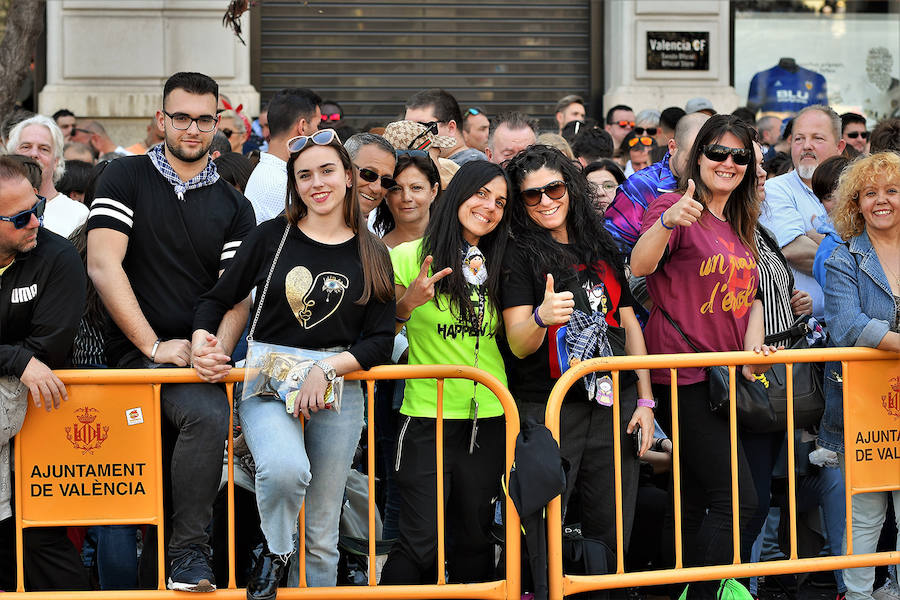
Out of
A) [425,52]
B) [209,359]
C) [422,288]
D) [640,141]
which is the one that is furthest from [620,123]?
[209,359]

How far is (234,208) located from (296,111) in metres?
1.66

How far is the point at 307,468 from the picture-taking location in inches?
183

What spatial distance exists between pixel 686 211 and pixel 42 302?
279 centimetres

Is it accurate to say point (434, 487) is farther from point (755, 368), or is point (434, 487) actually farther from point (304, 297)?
point (755, 368)

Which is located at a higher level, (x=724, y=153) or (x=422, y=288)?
(x=724, y=153)

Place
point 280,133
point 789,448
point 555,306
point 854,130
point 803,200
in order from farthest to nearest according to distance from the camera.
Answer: point 854,130 → point 803,200 → point 280,133 → point 789,448 → point 555,306

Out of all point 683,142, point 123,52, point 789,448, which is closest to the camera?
point 789,448

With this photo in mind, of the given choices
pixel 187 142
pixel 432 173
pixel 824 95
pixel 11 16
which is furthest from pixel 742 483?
pixel 824 95

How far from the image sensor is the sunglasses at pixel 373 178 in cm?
574

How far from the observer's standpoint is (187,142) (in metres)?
5.22

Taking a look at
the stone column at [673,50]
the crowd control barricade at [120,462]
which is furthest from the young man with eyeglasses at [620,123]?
the crowd control barricade at [120,462]

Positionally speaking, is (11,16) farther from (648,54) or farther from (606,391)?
(648,54)

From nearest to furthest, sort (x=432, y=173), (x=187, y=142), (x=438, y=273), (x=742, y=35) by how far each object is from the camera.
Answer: (x=438, y=273), (x=187, y=142), (x=432, y=173), (x=742, y=35)

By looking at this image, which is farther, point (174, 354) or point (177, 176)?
point (177, 176)
